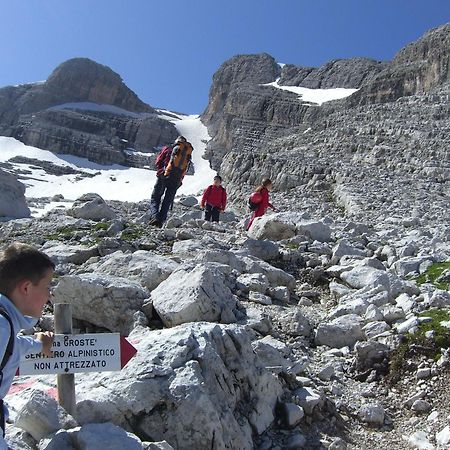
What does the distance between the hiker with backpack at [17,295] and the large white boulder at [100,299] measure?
Result: 324cm

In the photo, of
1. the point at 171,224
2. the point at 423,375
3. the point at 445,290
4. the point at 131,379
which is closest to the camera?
the point at 131,379

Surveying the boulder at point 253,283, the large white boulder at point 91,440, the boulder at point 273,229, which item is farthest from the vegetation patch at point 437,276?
the large white boulder at point 91,440

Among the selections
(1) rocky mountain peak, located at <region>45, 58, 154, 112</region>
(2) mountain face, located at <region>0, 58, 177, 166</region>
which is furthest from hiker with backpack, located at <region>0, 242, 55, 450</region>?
(1) rocky mountain peak, located at <region>45, 58, 154, 112</region>

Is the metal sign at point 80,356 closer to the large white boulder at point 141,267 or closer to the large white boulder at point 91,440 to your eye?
the large white boulder at point 91,440

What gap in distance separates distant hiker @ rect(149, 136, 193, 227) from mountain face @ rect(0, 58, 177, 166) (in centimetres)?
9382

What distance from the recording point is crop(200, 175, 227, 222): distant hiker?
16.4 m

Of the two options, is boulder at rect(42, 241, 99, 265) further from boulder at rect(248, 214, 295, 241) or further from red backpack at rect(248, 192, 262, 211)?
red backpack at rect(248, 192, 262, 211)

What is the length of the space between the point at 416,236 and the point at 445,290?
16.6ft

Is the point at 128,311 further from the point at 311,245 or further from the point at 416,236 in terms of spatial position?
the point at 416,236

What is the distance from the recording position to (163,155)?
14172mm

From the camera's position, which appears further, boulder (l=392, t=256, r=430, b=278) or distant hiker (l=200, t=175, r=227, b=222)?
distant hiker (l=200, t=175, r=227, b=222)

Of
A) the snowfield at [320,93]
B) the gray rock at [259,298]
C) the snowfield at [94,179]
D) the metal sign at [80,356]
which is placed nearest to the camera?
the metal sign at [80,356]

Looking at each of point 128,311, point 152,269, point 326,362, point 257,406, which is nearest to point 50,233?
point 152,269

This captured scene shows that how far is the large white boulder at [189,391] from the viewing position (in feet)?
14.3
